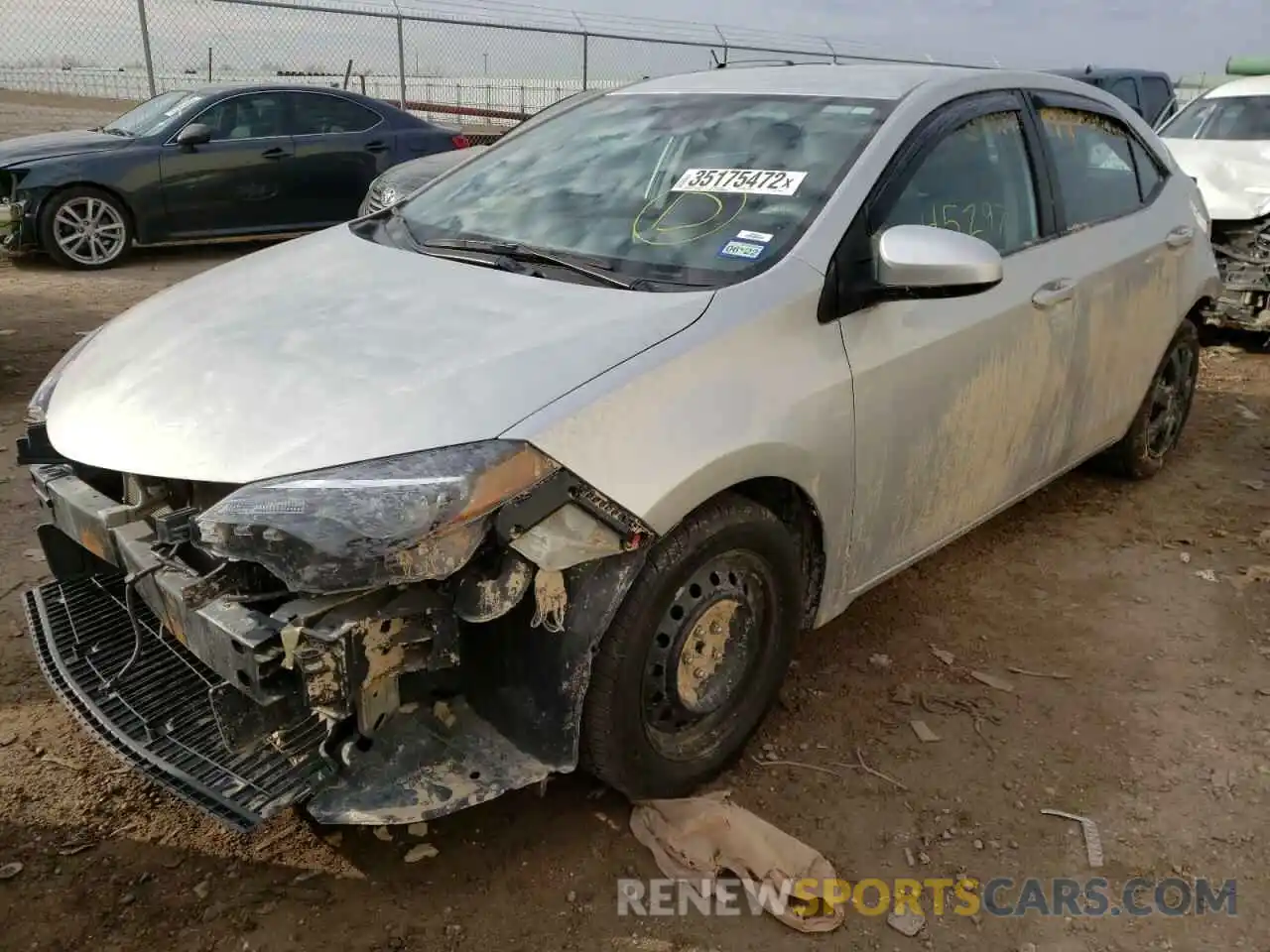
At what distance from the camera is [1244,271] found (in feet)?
24.6

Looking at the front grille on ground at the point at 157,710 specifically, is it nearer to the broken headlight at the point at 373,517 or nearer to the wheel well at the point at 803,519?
the broken headlight at the point at 373,517

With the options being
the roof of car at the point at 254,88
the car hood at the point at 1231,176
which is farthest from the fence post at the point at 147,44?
the car hood at the point at 1231,176

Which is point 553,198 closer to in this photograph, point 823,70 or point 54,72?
point 823,70

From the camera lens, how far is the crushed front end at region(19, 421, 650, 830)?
6.40 ft

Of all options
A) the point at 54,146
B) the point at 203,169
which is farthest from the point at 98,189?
the point at 203,169

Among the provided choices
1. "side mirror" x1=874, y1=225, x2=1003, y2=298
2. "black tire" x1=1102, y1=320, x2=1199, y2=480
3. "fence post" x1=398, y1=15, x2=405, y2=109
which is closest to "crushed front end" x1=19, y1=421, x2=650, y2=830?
"side mirror" x1=874, y1=225, x2=1003, y2=298

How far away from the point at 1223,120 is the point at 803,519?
804 centimetres

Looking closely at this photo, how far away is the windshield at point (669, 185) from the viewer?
2.75 m

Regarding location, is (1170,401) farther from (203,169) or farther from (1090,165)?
(203,169)

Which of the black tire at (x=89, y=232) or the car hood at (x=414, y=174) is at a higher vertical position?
the car hood at (x=414, y=174)

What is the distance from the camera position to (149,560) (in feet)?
7.27

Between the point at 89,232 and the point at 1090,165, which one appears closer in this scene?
the point at 1090,165

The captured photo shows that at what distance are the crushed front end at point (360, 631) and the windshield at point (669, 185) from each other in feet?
2.99

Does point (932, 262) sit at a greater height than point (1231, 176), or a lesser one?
greater
